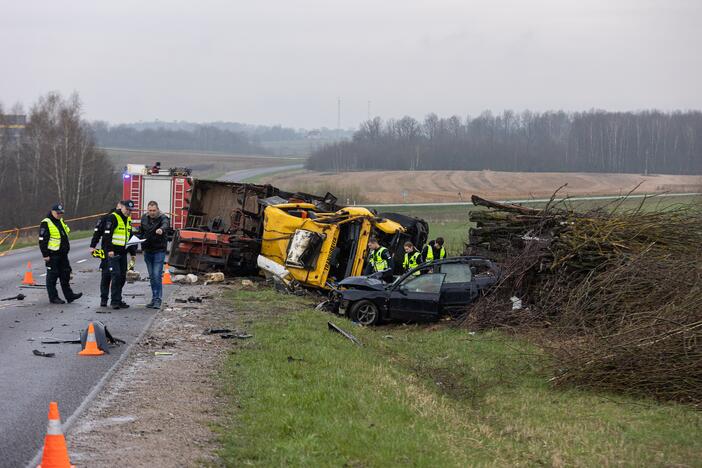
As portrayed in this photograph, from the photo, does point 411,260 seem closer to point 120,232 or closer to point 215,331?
point 120,232

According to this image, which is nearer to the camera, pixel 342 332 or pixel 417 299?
pixel 342 332

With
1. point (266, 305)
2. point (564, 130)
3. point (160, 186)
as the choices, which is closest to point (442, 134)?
point (564, 130)

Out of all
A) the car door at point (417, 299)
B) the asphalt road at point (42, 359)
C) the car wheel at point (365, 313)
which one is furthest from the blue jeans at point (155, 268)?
the car door at point (417, 299)

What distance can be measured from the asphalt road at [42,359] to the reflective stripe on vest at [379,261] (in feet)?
13.7

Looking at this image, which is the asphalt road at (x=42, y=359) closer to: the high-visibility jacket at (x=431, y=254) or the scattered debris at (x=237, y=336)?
→ the scattered debris at (x=237, y=336)

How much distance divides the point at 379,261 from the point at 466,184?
2688 inches

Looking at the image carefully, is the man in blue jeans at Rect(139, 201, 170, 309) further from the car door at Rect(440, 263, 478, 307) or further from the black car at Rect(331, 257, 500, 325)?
the car door at Rect(440, 263, 478, 307)

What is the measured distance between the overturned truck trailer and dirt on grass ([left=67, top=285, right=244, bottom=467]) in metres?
5.91

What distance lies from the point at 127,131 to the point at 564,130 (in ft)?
327

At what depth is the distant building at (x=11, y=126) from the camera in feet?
225

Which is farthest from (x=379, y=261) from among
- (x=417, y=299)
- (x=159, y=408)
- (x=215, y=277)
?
(x=159, y=408)

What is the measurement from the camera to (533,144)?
118 meters

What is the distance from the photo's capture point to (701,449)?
812 cm

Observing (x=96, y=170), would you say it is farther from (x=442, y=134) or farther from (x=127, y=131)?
(x=127, y=131)
